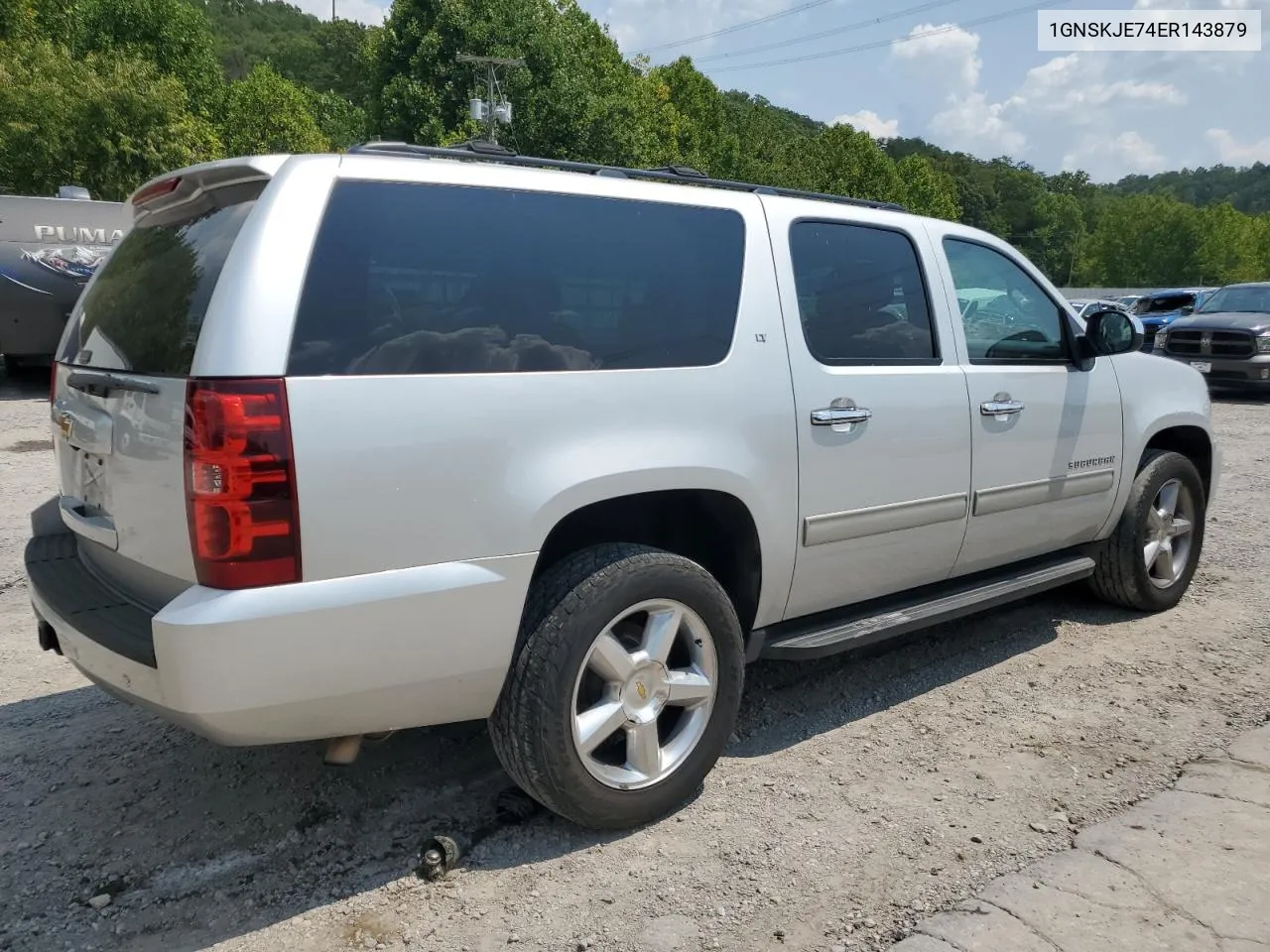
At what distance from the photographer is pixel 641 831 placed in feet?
9.78

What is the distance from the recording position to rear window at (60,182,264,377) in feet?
8.14

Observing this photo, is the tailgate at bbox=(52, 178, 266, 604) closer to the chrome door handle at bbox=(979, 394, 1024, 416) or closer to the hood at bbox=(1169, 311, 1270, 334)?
the chrome door handle at bbox=(979, 394, 1024, 416)

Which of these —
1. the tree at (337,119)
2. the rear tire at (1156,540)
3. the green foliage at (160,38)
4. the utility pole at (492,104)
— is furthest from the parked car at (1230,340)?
the tree at (337,119)

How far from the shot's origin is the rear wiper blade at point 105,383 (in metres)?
2.47

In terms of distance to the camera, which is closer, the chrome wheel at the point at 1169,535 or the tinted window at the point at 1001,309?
the tinted window at the point at 1001,309

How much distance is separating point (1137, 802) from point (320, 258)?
9.63 ft

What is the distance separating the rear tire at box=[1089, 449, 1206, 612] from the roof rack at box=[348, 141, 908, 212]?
1.97 metres

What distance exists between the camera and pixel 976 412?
381 cm

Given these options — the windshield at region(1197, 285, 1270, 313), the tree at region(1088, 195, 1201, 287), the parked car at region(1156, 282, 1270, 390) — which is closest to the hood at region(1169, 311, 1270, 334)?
the parked car at region(1156, 282, 1270, 390)

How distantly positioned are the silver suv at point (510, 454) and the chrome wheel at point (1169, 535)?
1.48m

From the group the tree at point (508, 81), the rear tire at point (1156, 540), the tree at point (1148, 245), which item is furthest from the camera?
the tree at point (1148, 245)

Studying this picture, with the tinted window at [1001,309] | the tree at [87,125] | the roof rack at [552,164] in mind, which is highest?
the tree at [87,125]

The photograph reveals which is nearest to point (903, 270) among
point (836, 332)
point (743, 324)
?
point (836, 332)

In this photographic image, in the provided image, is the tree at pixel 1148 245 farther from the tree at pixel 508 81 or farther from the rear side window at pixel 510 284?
the rear side window at pixel 510 284
